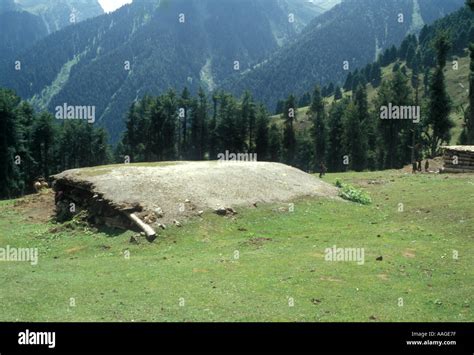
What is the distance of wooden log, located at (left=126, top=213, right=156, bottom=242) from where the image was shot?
3141 centimetres

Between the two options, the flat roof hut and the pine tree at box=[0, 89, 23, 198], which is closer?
the flat roof hut

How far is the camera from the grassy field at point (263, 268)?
60.3 ft

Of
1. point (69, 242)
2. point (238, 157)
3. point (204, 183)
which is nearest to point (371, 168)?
point (238, 157)

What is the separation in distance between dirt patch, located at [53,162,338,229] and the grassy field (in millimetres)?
1686

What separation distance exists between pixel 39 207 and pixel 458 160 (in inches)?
1785

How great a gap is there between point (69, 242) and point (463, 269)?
2406 centimetres

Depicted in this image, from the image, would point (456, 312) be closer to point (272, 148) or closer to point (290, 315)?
point (290, 315)

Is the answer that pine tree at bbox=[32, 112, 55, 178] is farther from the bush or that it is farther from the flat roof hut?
the flat roof hut

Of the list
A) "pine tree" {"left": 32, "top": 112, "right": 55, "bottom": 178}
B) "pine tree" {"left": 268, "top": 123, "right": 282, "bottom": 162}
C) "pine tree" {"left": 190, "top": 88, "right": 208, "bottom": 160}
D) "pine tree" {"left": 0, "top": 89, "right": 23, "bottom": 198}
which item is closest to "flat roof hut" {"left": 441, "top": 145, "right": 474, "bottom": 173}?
"pine tree" {"left": 268, "top": 123, "right": 282, "bottom": 162}

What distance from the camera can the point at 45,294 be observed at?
21.0 m
